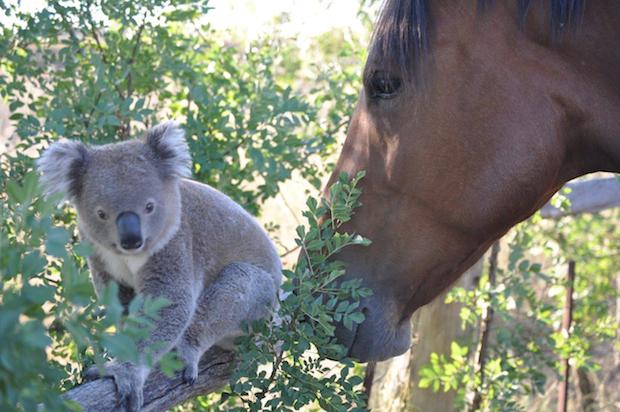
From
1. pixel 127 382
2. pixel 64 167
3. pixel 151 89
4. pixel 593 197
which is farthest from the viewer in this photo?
pixel 593 197

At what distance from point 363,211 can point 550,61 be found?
743 mm

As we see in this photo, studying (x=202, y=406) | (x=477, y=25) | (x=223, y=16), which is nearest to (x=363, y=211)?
(x=477, y=25)

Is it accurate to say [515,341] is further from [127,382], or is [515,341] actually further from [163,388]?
[127,382]

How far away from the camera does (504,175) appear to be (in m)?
2.57

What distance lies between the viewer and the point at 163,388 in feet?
9.02

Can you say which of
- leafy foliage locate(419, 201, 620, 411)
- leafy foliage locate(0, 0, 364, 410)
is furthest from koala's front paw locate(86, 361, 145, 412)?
leafy foliage locate(419, 201, 620, 411)

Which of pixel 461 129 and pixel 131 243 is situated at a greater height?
pixel 461 129

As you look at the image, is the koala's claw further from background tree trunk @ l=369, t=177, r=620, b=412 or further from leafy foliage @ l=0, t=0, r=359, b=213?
background tree trunk @ l=369, t=177, r=620, b=412

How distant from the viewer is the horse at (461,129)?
2486 millimetres

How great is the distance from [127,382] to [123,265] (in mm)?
678

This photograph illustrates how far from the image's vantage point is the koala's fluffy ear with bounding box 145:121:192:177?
10.0 ft

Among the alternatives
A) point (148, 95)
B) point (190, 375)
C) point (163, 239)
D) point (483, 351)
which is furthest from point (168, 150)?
point (483, 351)

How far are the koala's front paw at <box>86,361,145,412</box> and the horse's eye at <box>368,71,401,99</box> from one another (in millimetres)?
1148

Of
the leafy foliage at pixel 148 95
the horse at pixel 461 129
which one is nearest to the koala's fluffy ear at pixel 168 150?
the leafy foliage at pixel 148 95
